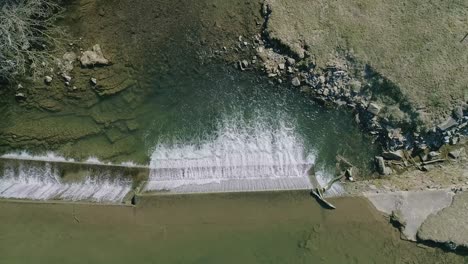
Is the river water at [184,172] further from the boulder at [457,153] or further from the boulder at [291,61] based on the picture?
the boulder at [457,153]

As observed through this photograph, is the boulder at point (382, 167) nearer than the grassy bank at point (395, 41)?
No

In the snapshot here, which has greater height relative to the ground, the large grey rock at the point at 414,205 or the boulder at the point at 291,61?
the boulder at the point at 291,61

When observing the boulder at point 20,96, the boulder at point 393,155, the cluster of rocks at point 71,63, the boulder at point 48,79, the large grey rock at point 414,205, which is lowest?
the large grey rock at point 414,205

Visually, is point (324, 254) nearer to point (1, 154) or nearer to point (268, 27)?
point (268, 27)

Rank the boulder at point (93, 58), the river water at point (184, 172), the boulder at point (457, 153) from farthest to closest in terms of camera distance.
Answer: the boulder at point (93, 58), the boulder at point (457, 153), the river water at point (184, 172)

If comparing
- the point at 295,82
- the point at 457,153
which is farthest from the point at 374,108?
the point at 457,153

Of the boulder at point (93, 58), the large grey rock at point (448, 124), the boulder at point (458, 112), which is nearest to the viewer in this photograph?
the boulder at point (458, 112)

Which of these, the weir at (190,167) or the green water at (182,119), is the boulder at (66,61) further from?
the weir at (190,167)

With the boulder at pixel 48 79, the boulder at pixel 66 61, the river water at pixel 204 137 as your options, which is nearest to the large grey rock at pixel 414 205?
the river water at pixel 204 137

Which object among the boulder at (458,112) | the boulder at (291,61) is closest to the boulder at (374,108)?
the boulder at (458,112)
